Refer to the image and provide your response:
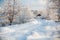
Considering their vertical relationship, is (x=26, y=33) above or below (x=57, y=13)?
below

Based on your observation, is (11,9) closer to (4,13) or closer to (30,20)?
(4,13)

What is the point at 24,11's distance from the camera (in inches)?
67.8

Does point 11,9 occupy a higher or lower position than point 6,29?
higher

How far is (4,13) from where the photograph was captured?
1.69m

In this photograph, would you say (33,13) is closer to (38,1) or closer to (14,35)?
(38,1)

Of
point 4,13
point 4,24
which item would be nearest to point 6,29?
point 4,24

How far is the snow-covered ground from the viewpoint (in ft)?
5.38

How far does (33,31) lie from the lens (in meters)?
1.70

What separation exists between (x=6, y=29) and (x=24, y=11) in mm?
353

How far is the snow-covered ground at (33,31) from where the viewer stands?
5.38 ft

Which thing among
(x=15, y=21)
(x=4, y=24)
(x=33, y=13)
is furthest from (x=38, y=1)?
(x=4, y=24)

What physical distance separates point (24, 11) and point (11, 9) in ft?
0.60

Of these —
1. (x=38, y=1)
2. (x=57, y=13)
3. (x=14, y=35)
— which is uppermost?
(x=38, y=1)

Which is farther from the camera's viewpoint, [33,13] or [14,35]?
[33,13]
